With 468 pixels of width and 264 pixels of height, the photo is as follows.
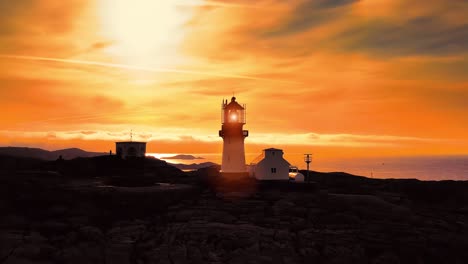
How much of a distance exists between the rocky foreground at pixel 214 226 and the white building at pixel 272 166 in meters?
2.01

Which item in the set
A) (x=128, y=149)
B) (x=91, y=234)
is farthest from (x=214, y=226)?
(x=128, y=149)

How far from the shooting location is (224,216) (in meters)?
51.0

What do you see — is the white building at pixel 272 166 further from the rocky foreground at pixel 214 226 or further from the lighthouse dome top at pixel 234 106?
the lighthouse dome top at pixel 234 106

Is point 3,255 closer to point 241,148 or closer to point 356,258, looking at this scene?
point 356,258

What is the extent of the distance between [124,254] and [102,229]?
6.30m

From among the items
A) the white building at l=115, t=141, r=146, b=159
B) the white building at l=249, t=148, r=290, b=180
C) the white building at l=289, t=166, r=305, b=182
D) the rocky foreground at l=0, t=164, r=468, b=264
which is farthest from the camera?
the white building at l=115, t=141, r=146, b=159

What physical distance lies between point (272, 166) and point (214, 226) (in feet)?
65.6

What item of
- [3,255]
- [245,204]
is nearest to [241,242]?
[245,204]

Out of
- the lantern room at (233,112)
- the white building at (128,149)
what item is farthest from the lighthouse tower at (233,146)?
the white building at (128,149)

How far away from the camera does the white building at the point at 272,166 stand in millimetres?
65125

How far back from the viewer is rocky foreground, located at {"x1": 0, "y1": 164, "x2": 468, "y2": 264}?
41969 millimetres

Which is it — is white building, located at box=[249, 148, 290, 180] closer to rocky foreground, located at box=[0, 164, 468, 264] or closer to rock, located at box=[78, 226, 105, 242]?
rocky foreground, located at box=[0, 164, 468, 264]

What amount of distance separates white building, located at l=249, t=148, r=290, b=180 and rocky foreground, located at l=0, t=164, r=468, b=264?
6.61ft

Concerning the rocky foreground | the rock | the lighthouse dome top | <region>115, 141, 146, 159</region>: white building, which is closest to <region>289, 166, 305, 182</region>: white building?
the rocky foreground
